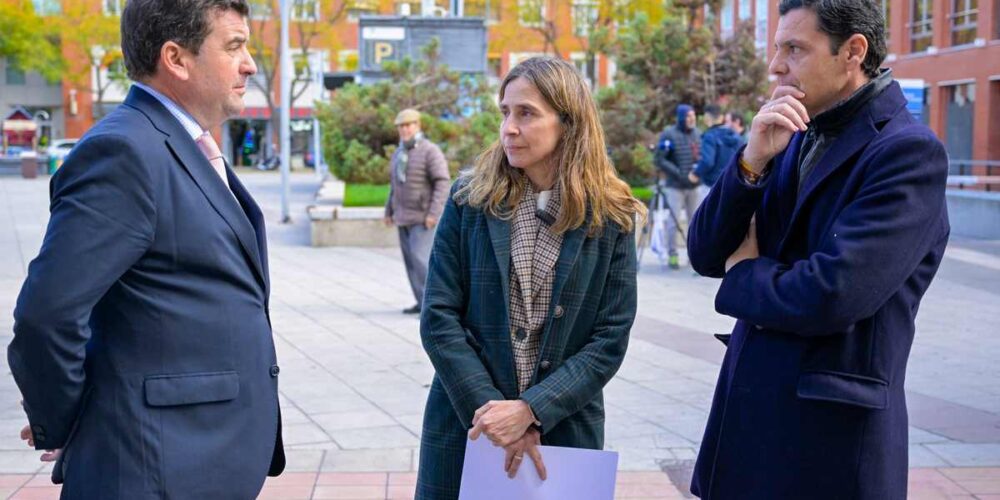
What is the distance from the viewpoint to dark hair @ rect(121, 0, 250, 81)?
2.51 m

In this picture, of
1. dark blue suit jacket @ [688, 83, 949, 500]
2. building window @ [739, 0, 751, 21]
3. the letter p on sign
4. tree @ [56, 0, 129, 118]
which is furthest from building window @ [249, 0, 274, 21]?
dark blue suit jacket @ [688, 83, 949, 500]

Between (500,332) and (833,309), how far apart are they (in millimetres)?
930

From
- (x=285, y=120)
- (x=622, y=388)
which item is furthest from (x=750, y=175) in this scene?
(x=285, y=120)

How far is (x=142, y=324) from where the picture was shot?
7.87 ft

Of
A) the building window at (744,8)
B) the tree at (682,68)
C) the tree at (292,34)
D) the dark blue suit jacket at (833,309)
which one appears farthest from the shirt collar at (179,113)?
the tree at (292,34)

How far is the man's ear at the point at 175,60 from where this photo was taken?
2541 millimetres

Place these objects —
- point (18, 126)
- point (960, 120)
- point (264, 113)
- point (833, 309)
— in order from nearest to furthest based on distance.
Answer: point (833, 309), point (960, 120), point (18, 126), point (264, 113)

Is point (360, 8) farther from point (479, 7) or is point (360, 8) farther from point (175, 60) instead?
point (175, 60)

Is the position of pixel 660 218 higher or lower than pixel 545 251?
lower

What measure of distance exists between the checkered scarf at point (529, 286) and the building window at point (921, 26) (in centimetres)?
2954

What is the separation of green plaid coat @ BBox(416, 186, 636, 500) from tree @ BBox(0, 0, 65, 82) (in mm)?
53589

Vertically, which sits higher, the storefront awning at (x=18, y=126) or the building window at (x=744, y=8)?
the building window at (x=744, y=8)

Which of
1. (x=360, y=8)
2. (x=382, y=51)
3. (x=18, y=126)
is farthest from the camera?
(x=18, y=126)

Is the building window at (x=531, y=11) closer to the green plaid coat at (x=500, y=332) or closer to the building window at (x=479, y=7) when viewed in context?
the building window at (x=479, y=7)
